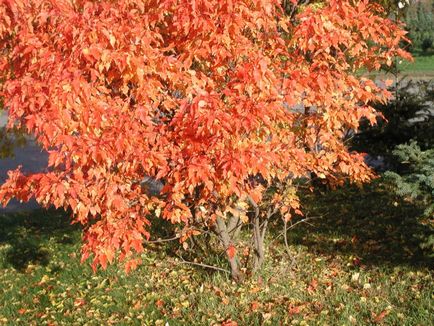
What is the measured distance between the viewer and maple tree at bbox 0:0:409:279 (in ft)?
11.3

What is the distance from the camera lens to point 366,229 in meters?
6.69

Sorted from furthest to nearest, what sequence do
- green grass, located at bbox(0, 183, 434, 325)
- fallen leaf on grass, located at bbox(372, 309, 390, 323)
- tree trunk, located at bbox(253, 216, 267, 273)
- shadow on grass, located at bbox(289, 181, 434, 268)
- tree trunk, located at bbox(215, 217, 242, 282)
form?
shadow on grass, located at bbox(289, 181, 434, 268) → tree trunk, located at bbox(253, 216, 267, 273) → tree trunk, located at bbox(215, 217, 242, 282) → green grass, located at bbox(0, 183, 434, 325) → fallen leaf on grass, located at bbox(372, 309, 390, 323)

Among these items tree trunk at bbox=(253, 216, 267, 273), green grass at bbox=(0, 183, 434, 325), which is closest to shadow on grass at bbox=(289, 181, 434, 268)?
green grass at bbox=(0, 183, 434, 325)

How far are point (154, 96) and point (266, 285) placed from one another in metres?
2.18

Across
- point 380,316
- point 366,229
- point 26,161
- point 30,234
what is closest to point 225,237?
point 380,316

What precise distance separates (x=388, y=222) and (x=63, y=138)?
4.55m

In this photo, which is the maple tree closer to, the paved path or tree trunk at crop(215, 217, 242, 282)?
tree trunk at crop(215, 217, 242, 282)

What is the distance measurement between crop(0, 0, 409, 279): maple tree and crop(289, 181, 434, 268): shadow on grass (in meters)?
1.70

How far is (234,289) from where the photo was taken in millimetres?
5051

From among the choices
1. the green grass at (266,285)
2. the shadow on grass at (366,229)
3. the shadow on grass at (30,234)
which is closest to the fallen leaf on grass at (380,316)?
the green grass at (266,285)

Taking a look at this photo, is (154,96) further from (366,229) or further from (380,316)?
(366,229)

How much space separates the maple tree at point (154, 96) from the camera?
3.46 meters

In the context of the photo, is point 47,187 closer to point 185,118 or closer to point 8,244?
point 185,118

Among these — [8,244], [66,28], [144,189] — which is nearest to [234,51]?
[66,28]
